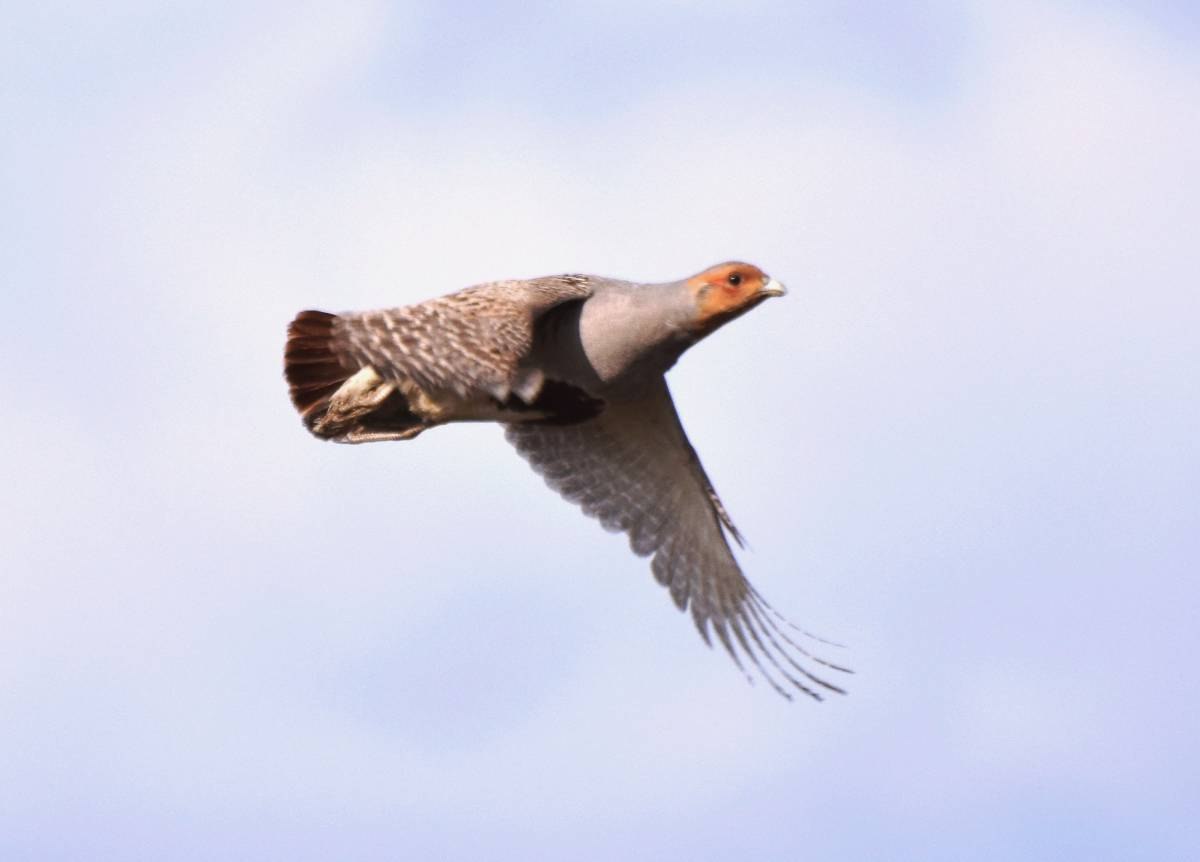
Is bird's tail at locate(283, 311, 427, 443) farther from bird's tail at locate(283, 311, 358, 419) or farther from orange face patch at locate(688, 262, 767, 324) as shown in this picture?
orange face patch at locate(688, 262, 767, 324)

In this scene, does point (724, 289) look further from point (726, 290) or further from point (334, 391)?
point (334, 391)

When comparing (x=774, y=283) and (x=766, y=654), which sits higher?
(x=774, y=283)

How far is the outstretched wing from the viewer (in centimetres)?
1895

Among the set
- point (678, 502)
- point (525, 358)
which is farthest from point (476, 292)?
point (678, 502)

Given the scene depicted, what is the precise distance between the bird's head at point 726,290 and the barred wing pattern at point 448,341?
1.46 meters

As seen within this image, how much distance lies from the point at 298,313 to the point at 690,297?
2875 millimetres

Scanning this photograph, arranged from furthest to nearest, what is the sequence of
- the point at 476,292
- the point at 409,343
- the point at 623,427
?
the point at 623,427 → the point at 476,292 → the point at 409,343

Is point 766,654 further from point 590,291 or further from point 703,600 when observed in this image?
point 590,291

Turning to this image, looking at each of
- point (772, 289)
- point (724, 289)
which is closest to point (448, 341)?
point (724, 289)

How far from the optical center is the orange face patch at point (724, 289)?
56.5 feet

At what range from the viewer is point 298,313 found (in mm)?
16906

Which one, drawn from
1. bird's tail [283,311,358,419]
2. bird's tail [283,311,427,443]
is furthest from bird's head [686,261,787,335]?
bird's tail [283,311,358,419]

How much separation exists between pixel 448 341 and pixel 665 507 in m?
4.07

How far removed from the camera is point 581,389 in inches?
692
